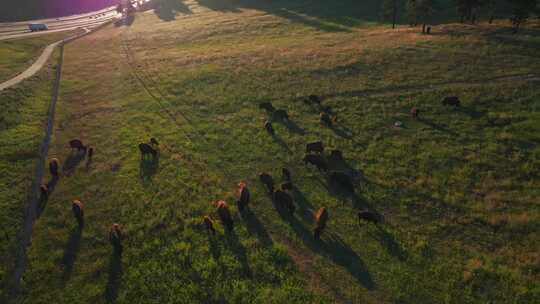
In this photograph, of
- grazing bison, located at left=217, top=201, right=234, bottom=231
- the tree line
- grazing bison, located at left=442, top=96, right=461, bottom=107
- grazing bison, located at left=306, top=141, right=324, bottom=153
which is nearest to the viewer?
grazing bison, located at left=217, top=201, right=234, bottom=231

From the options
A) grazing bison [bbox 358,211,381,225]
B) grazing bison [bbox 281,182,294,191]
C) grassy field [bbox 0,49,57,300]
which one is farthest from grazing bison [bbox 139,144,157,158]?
grazing bison [bbox 358,211,381,225]

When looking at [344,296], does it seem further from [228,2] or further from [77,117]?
[228,2]

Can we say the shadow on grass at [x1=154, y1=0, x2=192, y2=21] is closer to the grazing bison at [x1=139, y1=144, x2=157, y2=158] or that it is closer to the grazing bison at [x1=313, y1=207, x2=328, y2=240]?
the grazing bison at [x1=139, y1=144, x2=157, y2=158]

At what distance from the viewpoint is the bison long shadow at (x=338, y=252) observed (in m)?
A: 15.6

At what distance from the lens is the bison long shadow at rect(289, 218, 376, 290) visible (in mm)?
15602

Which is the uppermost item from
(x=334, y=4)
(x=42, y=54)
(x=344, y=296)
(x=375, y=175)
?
(x=334, y=4)

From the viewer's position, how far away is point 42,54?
5353 cm

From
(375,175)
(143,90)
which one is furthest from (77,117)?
(375,175)

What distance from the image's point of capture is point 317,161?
76.1 feet

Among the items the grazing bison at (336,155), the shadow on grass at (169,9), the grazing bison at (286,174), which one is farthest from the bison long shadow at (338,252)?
the shadow on grass at (169,9)

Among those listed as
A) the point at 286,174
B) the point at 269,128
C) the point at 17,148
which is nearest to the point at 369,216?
the point at 286,174

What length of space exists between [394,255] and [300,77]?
28879 millimetres

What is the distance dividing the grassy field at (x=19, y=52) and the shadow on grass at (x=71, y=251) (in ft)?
105

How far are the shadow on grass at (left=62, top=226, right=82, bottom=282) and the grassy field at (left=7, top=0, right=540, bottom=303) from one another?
82mm
